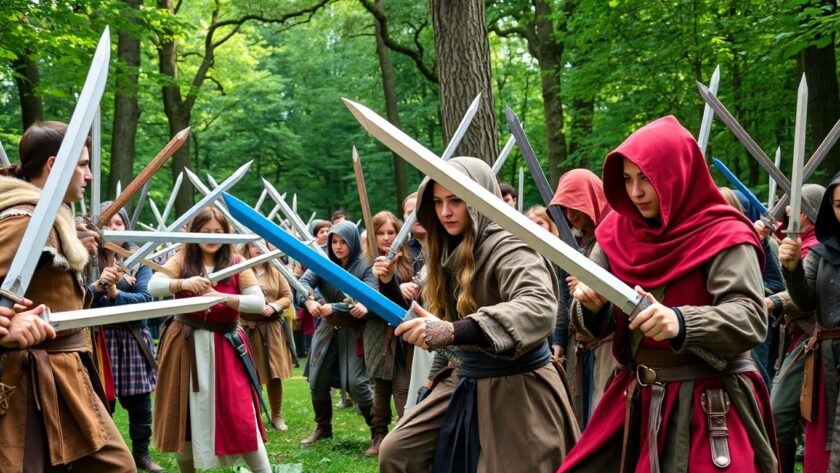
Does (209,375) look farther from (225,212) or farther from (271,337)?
(271,337)

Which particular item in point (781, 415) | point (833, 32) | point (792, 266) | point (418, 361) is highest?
point (833, 32)

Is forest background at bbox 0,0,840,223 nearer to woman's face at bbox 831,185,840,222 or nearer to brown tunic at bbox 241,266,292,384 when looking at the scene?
brown tunic at bbox 241,266,292,384

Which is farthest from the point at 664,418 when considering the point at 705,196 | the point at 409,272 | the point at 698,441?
the point at 409,272

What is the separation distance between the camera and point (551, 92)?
659 inches

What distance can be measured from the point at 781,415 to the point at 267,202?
30.0 m

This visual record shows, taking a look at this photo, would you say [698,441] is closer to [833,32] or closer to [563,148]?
[833,32]

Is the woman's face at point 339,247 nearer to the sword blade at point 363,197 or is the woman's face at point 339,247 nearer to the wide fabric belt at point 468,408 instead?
the sword blade at point 363,197

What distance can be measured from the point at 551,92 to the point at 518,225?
14.7 meters

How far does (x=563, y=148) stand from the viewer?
16.8 meters

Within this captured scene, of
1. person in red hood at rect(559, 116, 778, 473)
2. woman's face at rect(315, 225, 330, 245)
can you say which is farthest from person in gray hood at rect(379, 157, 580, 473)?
woman's face at rect(315, 225, 330, 245)

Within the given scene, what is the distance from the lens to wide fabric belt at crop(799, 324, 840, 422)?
15.5 feet

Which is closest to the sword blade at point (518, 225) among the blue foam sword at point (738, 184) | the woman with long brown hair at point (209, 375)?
the woman with long brown hair at point (209, 375)

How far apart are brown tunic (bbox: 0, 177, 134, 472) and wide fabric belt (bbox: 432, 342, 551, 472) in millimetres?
1377

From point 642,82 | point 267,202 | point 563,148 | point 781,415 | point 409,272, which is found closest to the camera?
point 781,415
